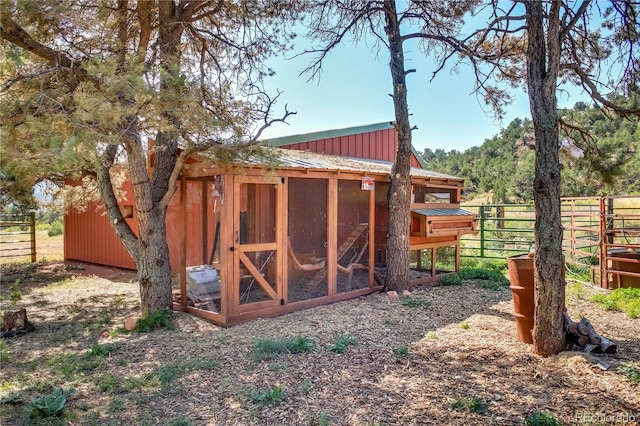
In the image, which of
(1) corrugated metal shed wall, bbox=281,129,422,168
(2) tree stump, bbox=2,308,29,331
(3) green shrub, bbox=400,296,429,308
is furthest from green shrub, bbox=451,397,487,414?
(1) corrugated metal shed wall, bbox=281,129,422,168

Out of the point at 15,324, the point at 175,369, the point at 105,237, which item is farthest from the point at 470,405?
the point at 105,237

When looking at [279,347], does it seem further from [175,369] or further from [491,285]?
[491,285]

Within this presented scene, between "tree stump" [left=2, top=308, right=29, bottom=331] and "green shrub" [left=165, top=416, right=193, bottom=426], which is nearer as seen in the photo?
"green shrub" [left=165, top=416, right=193, bottom=426]

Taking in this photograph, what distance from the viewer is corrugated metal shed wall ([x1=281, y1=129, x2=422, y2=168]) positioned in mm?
9383

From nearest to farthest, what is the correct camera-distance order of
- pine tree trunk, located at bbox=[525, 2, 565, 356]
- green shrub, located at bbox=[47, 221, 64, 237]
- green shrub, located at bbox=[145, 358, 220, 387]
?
green shrub, located at bbox=[145, 358, 220, 387], pine tree trunk, located at bbox=[525, 2, 565, 356], green shrub, located at bbox=[47, 221, 64, 237]

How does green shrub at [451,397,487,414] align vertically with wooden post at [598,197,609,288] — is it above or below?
below

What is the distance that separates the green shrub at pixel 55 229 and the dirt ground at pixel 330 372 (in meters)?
18.6

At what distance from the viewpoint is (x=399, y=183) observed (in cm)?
→ 669

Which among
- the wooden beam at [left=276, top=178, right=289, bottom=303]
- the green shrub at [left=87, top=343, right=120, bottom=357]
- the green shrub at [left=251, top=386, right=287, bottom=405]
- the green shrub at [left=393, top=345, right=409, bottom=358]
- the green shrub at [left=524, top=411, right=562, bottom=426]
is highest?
the wooden beam at [left=276, top=178, right=289, bottom=303]

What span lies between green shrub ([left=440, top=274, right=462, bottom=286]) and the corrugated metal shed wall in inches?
115

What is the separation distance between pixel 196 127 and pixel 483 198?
21.6m

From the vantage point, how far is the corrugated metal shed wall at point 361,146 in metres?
9.38

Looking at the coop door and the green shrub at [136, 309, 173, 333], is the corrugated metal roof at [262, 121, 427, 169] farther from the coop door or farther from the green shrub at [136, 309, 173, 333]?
the green shrub at [136, 309, 173, 333]

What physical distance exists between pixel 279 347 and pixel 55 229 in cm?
2242
